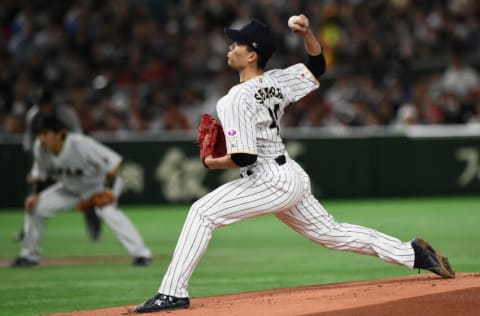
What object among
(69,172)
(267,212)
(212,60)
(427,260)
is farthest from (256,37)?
(212,60)

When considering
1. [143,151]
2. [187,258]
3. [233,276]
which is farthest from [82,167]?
[143,151]

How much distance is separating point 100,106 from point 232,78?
2669 mm

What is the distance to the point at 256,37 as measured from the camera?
22.7 feet

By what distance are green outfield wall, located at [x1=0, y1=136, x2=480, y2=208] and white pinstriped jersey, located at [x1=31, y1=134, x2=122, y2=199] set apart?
24.7 feet

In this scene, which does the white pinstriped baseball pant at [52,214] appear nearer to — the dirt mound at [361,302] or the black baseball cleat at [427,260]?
the dirt mound at [361,302]

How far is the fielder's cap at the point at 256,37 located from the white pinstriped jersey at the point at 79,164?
14.8ft

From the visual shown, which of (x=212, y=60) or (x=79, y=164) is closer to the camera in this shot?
(x=79, y=164)

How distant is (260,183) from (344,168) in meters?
12.5

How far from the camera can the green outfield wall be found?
1911cm

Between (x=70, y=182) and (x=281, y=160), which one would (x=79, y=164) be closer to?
(x=70, y=182)

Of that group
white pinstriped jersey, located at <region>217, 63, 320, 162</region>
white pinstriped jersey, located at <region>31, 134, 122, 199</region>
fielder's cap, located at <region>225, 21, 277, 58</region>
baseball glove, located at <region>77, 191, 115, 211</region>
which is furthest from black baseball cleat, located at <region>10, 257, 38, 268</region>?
fielder's cap, located at <region>225, 21, 277, 58</region>

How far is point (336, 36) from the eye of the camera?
20828 mm

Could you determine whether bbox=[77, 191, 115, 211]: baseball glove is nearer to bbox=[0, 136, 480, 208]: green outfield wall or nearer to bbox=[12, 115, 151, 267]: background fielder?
bbox=[12, 115, 151, 267]: background fielder

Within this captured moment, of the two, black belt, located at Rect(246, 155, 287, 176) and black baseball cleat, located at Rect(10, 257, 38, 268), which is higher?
black belt, located at Rect(246, 155, 287, 176)
